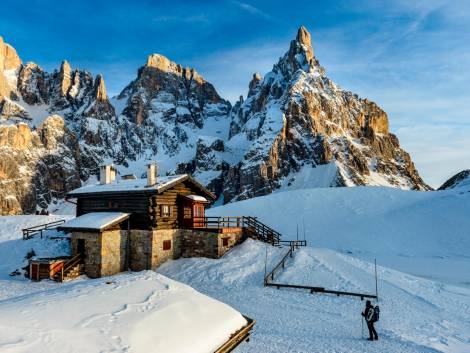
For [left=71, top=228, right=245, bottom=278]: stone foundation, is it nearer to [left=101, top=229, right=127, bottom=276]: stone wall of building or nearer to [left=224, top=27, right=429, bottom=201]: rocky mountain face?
[left=101, top=229, right=127, bottom=276]: stone wall of building

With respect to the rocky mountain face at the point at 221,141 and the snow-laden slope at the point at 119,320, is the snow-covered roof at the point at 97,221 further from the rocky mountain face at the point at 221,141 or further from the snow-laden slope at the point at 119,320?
the rocky mountain face at the point at 221,141

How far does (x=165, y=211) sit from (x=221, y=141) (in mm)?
152744

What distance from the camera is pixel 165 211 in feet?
81.1

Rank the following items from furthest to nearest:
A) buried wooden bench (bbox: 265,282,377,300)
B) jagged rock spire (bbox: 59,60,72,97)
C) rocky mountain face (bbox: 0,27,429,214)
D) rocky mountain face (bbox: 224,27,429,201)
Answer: jagged rock spire (bbox: 59,60,72,97)
rocky mountain face (bbox: 224,27,429,201)
rocky mountain face (bbox: 0,27,429,214)
buried wooden bench (bbox: 265,282,377,300)

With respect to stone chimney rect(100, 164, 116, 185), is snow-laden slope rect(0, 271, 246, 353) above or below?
below

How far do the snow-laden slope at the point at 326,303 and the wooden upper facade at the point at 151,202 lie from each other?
303cm

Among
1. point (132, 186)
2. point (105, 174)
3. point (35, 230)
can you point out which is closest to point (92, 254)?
point (132, 186)

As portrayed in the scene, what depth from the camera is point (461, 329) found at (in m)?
13.7

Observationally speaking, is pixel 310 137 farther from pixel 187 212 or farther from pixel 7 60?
pixel 7 60

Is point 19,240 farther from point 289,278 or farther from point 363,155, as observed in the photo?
point 363,155

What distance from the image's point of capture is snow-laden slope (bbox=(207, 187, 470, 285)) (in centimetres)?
2800

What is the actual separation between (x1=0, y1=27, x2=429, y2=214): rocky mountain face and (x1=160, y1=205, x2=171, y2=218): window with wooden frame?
109487mm

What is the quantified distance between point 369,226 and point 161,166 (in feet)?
513

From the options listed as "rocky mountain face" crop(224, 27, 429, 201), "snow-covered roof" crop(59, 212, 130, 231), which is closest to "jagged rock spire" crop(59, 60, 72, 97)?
"rocky mountain face" crop(224, 27, 429, 201)
